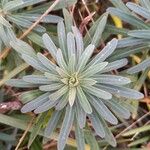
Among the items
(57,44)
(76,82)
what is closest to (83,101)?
(76,82)

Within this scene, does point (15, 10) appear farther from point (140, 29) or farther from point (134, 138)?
point (134, 138)

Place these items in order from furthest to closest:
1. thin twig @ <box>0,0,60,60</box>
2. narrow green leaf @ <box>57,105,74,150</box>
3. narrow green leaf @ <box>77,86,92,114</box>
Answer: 1. thin twig @ <box>0,0,60,60</box>
2. narrow green leaf @ <box>57,105,74,150</box>
3. narrow green leaf @ <box>77,86,92,114</box>

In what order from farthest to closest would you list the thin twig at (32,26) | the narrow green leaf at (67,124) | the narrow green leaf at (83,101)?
the thin twig at (32,26) → the narrow green leaf at (67,124) → the narrow green leaf at (83,101)

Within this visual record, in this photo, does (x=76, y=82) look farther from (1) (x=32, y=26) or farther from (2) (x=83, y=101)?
(1) (x=32, y=26)

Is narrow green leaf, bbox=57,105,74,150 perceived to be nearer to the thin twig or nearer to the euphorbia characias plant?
the euphorbia characias plant

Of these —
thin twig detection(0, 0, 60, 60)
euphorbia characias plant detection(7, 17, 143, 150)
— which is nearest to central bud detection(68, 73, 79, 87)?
euphorbia characias plant detection(7, 17, 143, 150)

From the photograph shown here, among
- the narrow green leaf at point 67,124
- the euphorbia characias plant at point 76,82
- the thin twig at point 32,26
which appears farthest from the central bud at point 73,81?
the thin twig at point 32,26

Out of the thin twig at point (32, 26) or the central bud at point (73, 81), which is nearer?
the central bud at point (73, 81)

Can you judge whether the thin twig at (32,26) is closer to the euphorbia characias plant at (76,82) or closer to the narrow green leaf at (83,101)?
the euphorbia characias plant at (76,82)
